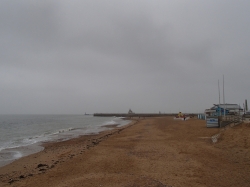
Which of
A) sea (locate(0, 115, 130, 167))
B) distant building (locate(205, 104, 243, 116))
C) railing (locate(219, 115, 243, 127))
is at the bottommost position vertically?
sea (locate(0, 115, 130, 167))

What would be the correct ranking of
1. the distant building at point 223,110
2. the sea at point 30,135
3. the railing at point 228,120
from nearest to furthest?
the sea at point 30,135 < the railing at point 228,120 < the distant building at point 223,110

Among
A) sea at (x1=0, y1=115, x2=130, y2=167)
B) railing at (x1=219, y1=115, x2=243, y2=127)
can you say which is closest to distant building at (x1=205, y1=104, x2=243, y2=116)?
railing at (x1=219, y1=115, x2=243, y2=127)

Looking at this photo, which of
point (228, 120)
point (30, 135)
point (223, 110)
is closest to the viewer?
point (228, 120)

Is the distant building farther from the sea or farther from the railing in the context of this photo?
the sea

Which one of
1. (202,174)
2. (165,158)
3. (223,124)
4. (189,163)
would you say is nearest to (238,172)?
(202,174)

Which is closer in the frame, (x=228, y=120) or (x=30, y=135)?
(x=228, y=120)

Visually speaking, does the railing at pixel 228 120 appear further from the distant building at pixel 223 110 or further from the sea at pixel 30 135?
the sea at pixel 30 135

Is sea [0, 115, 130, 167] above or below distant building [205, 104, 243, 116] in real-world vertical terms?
below

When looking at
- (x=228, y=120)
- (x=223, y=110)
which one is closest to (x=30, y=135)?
(x=228, y=120)

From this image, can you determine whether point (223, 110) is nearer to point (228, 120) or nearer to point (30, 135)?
point (228, 120)

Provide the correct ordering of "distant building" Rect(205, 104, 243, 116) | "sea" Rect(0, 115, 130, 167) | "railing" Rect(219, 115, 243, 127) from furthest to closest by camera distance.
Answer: "distant building" Rect(205, 104, 243, 116), "railing" Rect(219, 115, 243, 127), "sea" Rect(0, 115, 130, 167)

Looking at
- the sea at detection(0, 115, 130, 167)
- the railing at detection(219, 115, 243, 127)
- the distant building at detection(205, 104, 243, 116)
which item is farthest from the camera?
the distant building at detection(205, 104, 243, 116)

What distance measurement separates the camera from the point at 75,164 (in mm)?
9789

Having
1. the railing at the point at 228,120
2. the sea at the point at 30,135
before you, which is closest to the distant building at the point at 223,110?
the railing at the point at 228,120
